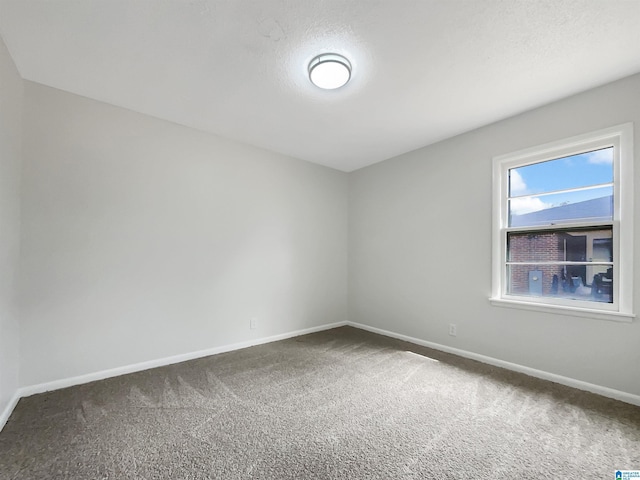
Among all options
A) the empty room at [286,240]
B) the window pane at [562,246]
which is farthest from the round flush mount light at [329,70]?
the window pane at [562,246]

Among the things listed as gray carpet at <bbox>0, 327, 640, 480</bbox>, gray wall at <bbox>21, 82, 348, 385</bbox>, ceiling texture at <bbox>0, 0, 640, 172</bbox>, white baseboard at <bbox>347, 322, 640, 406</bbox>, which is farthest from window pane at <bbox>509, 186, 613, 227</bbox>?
gray wall at <bbox>21, 82, 348, 385</bbox>

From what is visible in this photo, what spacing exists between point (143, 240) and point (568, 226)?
13.0ft

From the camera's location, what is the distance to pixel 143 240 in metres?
2.82

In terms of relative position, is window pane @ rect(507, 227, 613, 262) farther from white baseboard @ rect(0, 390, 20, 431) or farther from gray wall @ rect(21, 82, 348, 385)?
white baseboard @ rect(0, 390, 20, 431)

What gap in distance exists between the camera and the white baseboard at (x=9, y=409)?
1850mm

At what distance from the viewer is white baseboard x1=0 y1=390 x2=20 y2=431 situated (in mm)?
1850

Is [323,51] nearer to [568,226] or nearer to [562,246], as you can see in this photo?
[568,226]

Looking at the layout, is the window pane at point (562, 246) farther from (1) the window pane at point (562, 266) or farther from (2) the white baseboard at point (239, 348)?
(2) the white baseboard at point (239, 348)

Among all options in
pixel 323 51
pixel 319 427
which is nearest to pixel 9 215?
pixel 323 51

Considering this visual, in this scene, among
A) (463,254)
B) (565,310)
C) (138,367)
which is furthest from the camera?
(463,254)

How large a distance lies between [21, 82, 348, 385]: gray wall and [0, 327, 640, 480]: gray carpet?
1.35ft

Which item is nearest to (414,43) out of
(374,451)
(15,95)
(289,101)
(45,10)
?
(289,101)

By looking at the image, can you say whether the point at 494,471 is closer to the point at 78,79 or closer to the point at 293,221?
the point at 293,221

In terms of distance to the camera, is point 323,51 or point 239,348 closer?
point 323,51
